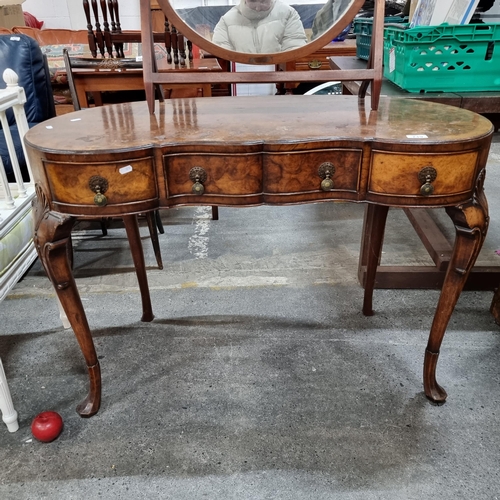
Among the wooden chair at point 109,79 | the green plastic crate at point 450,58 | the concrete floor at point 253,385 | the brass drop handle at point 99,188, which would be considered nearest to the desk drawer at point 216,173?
the brass drop handle at point 99,188

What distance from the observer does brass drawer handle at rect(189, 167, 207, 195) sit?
1.06 metres

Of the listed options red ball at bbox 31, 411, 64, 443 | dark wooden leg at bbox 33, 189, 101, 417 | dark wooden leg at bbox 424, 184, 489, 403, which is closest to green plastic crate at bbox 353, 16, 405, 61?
dark wooden leg at bbox 424, 184, 489, 403

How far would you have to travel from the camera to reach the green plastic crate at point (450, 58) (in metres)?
1.54

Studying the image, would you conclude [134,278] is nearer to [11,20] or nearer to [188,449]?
[188,449]

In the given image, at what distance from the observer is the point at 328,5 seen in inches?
51.9

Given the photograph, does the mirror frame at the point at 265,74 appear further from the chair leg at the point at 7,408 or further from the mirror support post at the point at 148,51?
the chair leg at the point at 7,408

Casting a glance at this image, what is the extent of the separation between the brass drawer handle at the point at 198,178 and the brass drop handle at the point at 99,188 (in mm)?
198

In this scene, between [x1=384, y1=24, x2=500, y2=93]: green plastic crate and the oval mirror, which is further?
[x1=384, y1=24, x2=500, y2=93]: green plastic crate

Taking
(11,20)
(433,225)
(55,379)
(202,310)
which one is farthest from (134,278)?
(11,20)

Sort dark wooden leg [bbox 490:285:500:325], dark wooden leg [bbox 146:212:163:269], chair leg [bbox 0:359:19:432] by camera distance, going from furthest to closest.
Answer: dark wooden leg [bbox 146:212:163:269] → dark wooden leg [bbox 490:285:500:325] → chair leg [bbox 0:359:19:432]

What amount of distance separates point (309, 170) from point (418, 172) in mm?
254

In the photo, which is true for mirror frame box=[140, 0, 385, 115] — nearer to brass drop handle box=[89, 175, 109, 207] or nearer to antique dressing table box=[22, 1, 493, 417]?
antique dressing table box=[22, 1, 493, 417]

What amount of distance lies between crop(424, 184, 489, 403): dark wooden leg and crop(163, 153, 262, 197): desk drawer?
0.52 metres

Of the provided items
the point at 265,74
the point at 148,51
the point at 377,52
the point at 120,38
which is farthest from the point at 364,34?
the point at 120,38
